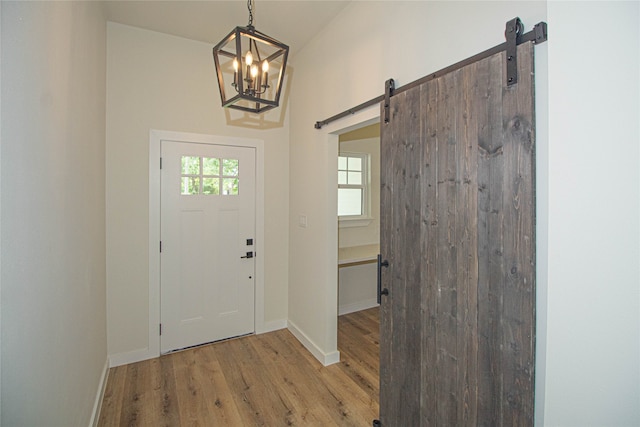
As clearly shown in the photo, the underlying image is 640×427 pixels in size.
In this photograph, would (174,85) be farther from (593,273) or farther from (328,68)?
(593,273)

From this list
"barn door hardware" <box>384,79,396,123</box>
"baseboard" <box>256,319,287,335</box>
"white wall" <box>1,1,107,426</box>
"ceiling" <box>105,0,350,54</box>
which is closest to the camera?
"white wall" <box>1,1,107,426</box>

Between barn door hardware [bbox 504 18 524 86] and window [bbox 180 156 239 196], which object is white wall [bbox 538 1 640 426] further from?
window [bbox 180 156 239 196]

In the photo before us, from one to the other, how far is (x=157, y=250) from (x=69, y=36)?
6.26 feet

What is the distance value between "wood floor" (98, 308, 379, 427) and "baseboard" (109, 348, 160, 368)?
0.18 feet

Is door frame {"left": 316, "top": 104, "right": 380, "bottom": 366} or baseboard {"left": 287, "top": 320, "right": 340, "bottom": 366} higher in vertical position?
door frame {"left": 316, "top": 104, "right": 380, "bottom": 366}

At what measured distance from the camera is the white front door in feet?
9.71

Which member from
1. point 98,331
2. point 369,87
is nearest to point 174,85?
point 369,87

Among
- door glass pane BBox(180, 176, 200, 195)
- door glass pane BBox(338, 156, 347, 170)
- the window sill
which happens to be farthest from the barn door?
door glass pane BBox(338, 156, 347, 170)

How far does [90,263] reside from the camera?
1.99 metres

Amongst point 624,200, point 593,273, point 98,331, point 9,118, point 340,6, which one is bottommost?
point 98,331

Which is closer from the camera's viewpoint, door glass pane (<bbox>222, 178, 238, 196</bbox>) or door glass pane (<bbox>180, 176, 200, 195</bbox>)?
door glass pane (<bbox>180, 176, 200, 195</bbox>)

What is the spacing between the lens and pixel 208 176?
122 inches

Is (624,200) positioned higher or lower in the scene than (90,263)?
higher

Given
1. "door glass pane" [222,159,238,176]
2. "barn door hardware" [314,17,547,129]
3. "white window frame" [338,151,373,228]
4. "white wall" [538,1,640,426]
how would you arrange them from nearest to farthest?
"white wall" [538,1,640,426], "barn door hardware" [314,17,547,129], "door glass pane" [222,159,238,176], "white window frame" [338,151,373,228]
